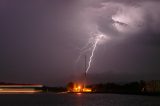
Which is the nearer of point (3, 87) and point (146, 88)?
point (146, 88)

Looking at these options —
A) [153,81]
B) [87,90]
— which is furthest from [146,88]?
[87,90]

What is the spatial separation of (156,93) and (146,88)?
15723mm

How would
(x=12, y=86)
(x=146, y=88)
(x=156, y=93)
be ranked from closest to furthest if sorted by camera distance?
(x=156, y=93)
(x=146, y=88)
(x=12, y=86)

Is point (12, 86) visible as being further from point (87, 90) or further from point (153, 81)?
point (153, 81)

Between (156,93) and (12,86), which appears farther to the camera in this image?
(12,86)

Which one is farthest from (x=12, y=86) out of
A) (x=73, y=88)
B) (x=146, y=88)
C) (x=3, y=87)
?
(x=146, y=88)

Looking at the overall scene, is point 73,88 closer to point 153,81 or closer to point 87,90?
point 87,90

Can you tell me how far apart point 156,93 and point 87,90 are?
1577 inches

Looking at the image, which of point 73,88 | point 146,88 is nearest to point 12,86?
point 73,88

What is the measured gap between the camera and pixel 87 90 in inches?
7761

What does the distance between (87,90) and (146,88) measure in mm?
29601

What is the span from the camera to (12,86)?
646 feet

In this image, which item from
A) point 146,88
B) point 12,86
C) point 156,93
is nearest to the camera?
point 156,93

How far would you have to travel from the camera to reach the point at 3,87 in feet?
655
